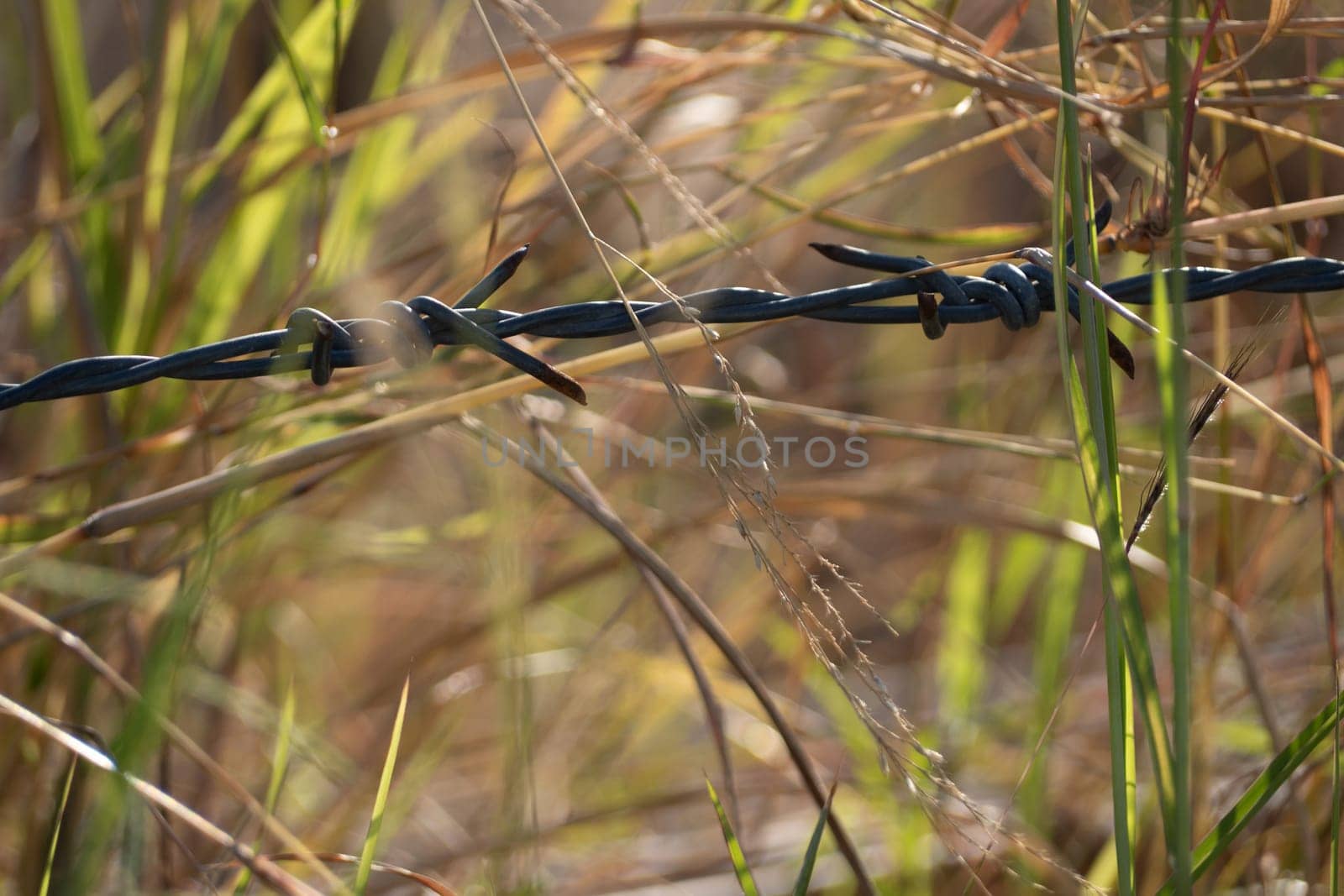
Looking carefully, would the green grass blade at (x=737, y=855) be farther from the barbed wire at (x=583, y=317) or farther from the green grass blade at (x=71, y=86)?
the green grass blade at (x=71, y=86)

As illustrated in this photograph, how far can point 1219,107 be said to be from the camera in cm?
69

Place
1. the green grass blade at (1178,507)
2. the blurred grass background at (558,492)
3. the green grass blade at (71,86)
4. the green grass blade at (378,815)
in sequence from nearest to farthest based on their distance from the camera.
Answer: the green grass blade at (1178,507), the green grass blade at (378,815), the blurred grass background at (558,492), the green grass blade at (71,86)

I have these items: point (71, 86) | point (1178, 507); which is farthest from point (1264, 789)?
point (71, 86)

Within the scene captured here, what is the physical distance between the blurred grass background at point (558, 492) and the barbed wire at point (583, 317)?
5 centimetres

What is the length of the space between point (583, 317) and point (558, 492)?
7.3 inches

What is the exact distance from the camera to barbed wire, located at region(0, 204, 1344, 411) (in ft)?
1.62

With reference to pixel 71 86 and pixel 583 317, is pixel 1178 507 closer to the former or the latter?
pixel 583 317

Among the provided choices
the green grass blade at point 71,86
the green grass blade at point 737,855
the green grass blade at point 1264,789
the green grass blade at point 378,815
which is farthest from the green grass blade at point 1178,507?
the green grass blade at point 71,86

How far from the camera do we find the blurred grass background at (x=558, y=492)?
69 centimetres

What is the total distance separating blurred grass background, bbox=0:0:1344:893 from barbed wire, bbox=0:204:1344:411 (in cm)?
5

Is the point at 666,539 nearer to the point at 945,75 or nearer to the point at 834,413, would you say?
the point at 834,413

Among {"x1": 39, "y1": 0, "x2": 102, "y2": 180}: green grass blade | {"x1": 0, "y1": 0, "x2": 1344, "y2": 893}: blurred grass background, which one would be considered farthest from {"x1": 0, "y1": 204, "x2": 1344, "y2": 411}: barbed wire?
{"x1": 39, "y1": 0, "x2": 102, "y2": 180}: green grass blade

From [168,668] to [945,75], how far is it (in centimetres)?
54

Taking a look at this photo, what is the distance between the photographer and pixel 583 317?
53 cm
